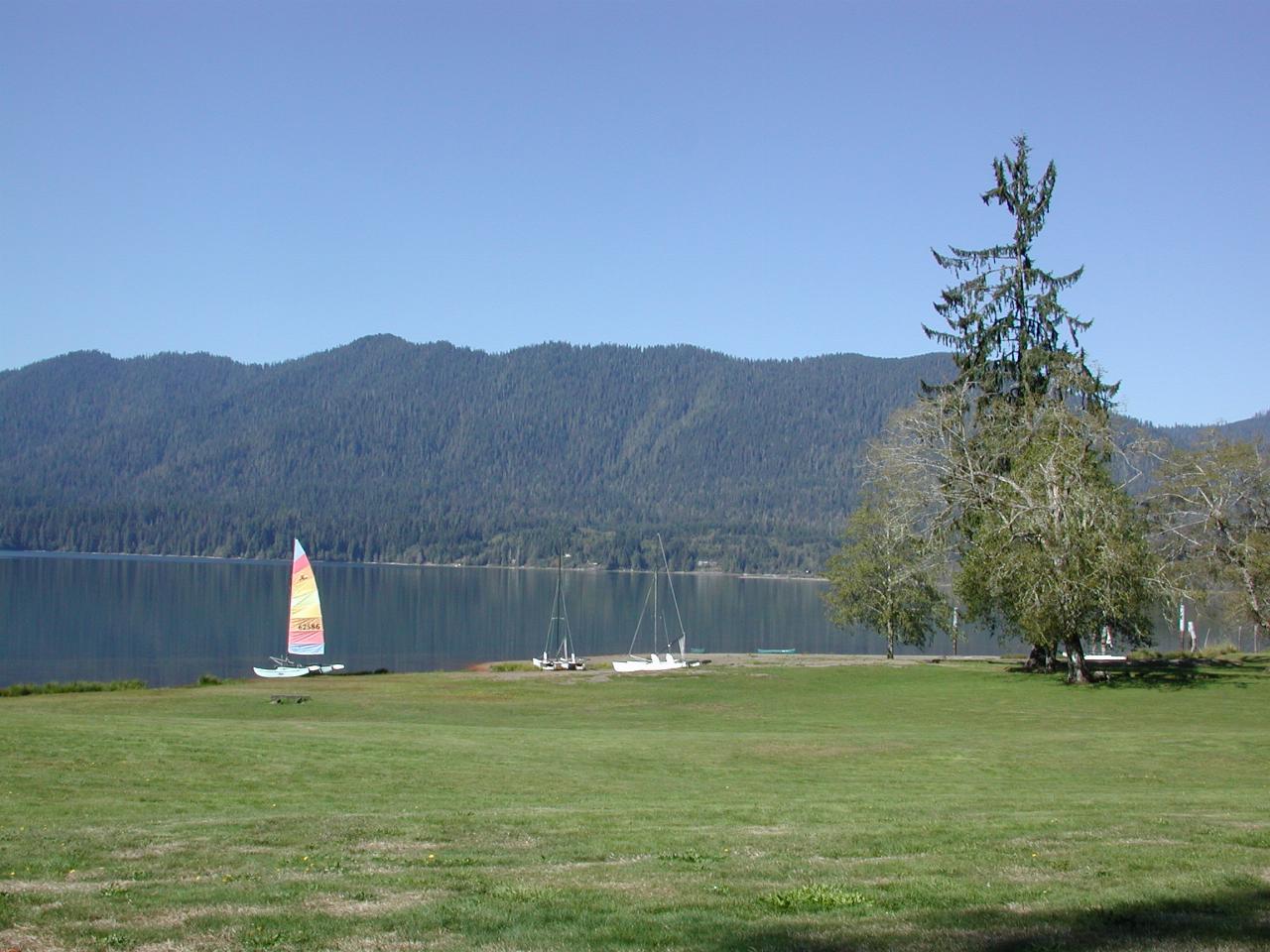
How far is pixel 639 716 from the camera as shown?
32.1m

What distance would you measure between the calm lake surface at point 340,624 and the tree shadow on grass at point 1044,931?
2058 inches

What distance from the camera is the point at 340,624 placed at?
92.6 meters

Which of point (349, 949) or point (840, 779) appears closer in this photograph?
point (349, 949)

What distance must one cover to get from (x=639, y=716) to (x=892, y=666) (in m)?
17.5

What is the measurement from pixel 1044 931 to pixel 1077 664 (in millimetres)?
33330

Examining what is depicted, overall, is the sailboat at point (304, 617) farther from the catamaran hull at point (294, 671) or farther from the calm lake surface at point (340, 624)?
the calm lake surface at point (340, 624)

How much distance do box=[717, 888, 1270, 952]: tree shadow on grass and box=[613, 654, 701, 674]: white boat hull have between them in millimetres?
38486

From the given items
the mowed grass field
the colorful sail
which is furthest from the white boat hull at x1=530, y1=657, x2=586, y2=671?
the mowed grass field

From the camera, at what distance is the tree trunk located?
39094 millimetres

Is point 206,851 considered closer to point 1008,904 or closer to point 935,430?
point 1008,904

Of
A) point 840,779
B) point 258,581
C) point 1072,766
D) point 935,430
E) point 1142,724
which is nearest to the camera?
point 840,779

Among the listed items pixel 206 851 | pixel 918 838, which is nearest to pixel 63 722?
pixel 206 851

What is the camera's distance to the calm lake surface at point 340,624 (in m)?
66.3

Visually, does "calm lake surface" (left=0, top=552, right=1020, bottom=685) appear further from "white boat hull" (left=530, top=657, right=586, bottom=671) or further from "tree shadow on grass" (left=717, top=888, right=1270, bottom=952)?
"tree shadow on grass" (left=717, top=888, right=1270, bottom=952)
